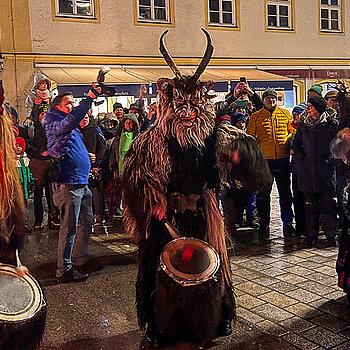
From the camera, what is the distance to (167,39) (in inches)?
664

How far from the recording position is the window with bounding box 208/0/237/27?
1786cm

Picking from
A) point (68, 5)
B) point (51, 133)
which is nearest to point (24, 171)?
point (51, 133)

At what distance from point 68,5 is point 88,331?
13.6 m

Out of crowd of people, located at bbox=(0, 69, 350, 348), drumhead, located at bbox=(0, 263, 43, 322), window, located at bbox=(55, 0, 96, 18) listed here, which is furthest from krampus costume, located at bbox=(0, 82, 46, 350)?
window, located at bbox=(55, 0, 96, 18)

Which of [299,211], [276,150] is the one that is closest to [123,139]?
[276,150]

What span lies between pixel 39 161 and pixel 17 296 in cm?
281

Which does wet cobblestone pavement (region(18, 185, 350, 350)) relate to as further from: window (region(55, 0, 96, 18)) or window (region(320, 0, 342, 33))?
window (region(320, 0, 342, 33))

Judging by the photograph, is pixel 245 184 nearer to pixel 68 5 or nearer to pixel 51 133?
pixel 51 133

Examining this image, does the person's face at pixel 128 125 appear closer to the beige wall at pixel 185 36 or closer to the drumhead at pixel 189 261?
the drumhead at pixel 189 261

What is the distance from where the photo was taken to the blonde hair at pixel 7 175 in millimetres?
3098

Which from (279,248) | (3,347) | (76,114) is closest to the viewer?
(3,347)

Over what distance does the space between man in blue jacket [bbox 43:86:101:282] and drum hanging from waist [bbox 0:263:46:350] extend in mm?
2295

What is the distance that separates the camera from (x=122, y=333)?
4.06 m

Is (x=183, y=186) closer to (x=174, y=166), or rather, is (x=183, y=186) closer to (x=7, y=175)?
(x=174, y=166)
